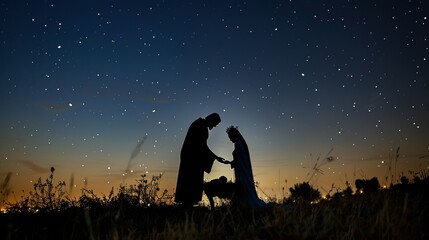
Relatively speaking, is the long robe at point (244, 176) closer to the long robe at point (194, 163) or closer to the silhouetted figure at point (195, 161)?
the silhouetted figure at point (195, 161)

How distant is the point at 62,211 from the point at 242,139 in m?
4.96

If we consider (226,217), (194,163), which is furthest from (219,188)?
(226,217)

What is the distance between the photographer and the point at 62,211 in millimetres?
8055

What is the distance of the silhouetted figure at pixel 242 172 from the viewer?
9797mm

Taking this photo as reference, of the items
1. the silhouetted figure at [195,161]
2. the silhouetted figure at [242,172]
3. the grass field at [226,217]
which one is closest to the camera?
the grass field at [226,217]

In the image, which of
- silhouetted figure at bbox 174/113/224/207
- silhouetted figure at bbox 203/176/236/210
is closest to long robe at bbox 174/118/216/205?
silhouetted figure at bbox 174/113/224/207

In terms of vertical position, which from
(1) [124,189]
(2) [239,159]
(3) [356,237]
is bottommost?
(3) [356,237]

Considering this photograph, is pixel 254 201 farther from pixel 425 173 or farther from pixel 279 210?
pixel 279 210

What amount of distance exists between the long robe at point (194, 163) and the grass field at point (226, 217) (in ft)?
2.36

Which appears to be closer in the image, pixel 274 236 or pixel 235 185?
pixel 274 236

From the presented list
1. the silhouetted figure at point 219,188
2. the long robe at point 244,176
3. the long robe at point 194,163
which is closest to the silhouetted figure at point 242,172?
the long robe at point 244,176

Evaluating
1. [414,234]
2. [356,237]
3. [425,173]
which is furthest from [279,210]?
[425,173]

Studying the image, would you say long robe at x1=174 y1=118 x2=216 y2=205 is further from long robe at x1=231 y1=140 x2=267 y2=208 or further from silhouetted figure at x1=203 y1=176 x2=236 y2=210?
long robe at x1=231 y1=140 x2=267 y2=208

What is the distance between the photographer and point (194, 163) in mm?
10398
